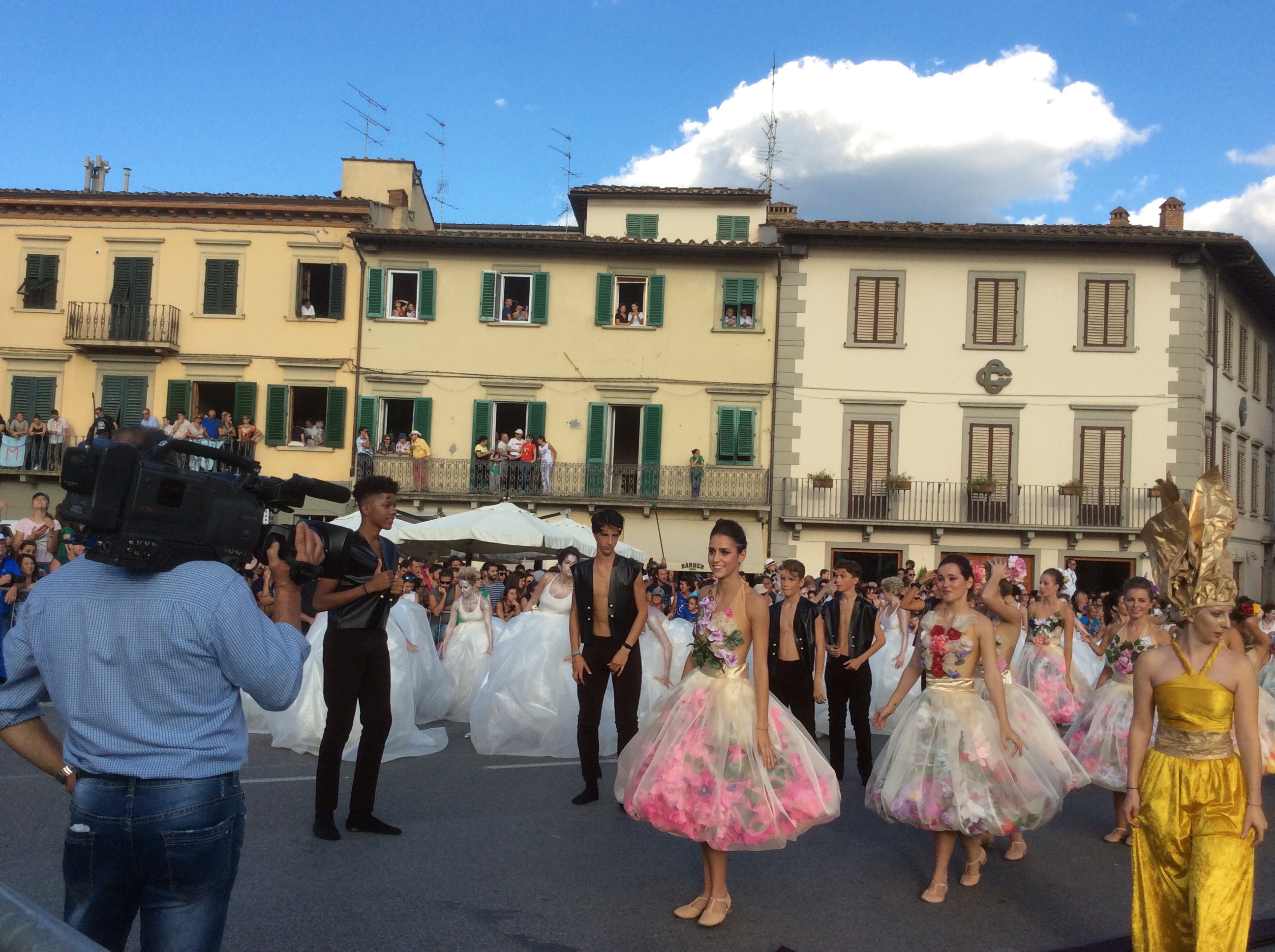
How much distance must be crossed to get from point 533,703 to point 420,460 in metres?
19.6

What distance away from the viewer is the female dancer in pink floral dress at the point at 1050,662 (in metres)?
12.2

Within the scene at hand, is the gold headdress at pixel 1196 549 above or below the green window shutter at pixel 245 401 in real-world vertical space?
below

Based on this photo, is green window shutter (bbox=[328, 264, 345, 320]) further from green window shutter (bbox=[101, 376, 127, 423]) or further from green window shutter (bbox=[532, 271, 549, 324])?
green window shutter (bbox=[101, 376, 127, 423])

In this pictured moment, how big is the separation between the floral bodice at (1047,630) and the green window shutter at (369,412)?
69.5ft

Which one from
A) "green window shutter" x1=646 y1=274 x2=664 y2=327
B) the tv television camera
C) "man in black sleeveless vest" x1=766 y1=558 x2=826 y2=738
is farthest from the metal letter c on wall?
the tv television camera

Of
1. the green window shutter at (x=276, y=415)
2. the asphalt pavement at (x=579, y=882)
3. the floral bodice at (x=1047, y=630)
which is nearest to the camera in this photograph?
the asphalt pavement at (x=579, y=882)

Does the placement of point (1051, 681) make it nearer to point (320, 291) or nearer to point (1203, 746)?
point (1203, 746)

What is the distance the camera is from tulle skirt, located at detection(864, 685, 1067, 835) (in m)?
6.17

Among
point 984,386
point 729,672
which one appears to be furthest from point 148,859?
point 984,386

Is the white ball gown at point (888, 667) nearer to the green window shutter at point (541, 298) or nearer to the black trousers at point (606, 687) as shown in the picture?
the black trousers at point (606, 687)

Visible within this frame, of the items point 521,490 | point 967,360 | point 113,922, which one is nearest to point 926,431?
point 967,360

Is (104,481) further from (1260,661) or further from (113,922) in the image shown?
(1260,661)

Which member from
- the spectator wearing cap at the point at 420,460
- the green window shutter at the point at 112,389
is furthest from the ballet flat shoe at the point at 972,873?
the green window shutter at the point at 112,389

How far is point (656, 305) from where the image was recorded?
30.3 meters
